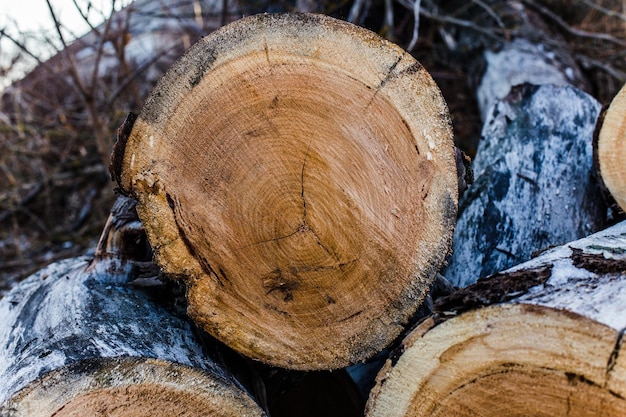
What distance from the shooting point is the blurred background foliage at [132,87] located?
366 centimetres

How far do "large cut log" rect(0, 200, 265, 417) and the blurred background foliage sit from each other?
219 centimetres

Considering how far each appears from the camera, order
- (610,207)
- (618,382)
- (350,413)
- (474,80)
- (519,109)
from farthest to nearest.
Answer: (474,80) → (519,109) → (350,413) → (610,207) → (618,382)

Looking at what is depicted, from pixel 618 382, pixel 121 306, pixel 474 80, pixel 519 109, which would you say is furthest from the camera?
pixel 474 80

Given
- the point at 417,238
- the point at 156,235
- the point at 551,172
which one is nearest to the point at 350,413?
the point at 417,238

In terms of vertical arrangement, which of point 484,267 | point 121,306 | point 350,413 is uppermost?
point 121,306

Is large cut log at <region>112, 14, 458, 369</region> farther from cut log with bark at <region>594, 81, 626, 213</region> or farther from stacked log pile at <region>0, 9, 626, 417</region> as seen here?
cut log with bark at <region>594, 81, 626, 213</region>

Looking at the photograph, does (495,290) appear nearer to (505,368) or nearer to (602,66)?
(505,368)

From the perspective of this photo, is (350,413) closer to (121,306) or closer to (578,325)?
(121,306)

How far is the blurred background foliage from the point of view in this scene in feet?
12.0

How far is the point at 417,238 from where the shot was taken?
1333 millimetres

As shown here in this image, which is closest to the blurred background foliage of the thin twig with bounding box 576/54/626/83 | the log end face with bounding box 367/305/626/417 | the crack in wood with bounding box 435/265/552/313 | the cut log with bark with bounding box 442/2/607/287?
the thin twig with bounding box 576/54/626/83

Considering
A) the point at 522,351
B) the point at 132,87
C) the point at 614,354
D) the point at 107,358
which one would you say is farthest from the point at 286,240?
the point at 132,87

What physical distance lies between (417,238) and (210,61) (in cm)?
65

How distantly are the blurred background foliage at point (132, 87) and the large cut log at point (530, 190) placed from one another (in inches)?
46.9
